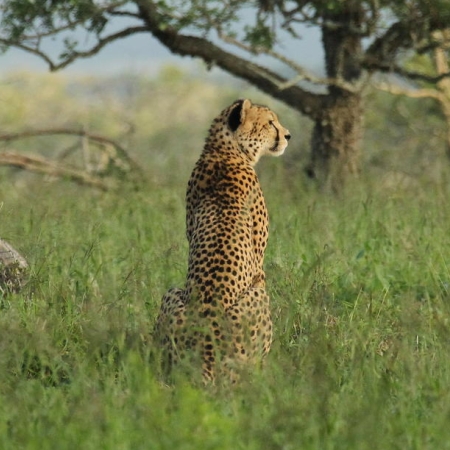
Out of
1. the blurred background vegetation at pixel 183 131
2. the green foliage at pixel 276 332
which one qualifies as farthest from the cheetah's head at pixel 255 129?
the blurred background vegetation at pixel 183 131

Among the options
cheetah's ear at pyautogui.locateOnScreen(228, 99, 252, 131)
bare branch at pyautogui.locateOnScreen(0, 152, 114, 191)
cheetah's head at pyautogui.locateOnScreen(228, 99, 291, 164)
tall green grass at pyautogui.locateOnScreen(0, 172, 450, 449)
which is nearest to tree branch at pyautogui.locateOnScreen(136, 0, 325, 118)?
bare branch at pyautogui.locateOnScreen(0, 152, 114, 191)

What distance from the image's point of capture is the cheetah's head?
5348mm

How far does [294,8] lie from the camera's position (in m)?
10.2

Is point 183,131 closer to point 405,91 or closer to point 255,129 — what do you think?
point 405,91

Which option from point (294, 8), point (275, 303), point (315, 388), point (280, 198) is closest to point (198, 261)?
point (275, 303)

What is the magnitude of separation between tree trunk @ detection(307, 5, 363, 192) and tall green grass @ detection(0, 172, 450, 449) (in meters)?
2.38

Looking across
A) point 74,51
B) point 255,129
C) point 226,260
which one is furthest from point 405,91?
point 226,260

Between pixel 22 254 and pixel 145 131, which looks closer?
pixel 22 254

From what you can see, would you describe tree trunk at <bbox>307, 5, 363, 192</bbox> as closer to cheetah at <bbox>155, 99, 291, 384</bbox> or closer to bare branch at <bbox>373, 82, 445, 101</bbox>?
bare branch at <bbox>373, 82, 445, 101</bbox>

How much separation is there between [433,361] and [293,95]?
21.5ft

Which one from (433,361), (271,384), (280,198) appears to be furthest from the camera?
(280,198)

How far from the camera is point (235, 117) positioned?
5348 mm

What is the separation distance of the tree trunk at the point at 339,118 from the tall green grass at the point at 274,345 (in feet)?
7.81

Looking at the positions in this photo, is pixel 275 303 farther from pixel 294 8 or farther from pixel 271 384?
pixel 294 8
